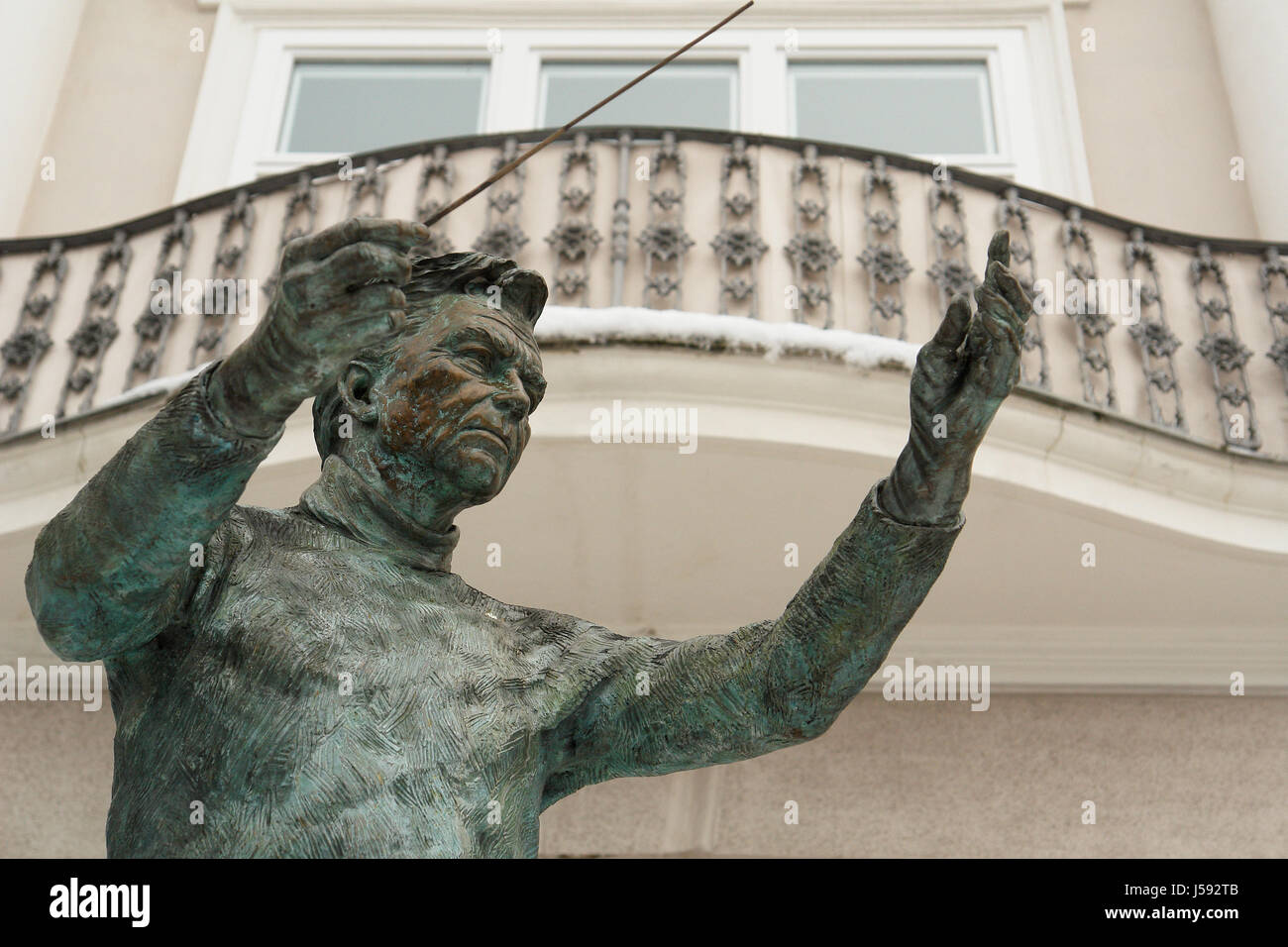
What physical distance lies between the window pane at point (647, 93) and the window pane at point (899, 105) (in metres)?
0.43

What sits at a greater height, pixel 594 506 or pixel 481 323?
pixel 594 506

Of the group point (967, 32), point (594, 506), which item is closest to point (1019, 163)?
point (967, 32)

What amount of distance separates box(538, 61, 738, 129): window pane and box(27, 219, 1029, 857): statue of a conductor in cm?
649

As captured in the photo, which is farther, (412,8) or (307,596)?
(412,8)

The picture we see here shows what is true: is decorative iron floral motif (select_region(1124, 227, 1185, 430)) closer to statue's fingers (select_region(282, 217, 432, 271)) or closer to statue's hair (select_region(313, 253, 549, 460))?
statue's hair (select_region(313, 253, 549, 460))

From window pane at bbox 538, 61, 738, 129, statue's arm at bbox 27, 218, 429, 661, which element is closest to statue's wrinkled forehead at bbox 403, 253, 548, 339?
statue's arm at bbox 27, 218, 429, 661

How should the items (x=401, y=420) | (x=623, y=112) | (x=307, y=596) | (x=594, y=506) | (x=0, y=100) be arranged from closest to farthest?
1. (x=307, y=596)
2. (x=401, y=420)
3. (x=594, y=506)
4. (x=0, y=100)
5. (x=623, y=112)

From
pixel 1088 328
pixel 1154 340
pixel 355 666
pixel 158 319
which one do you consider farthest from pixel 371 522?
pixel 1154 340

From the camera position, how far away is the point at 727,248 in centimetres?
545

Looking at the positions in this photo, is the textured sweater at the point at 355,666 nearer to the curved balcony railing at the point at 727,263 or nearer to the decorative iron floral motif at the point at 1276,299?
the curved balcony railing at the point at 727,263

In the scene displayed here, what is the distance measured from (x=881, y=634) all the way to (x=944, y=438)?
0.25 m

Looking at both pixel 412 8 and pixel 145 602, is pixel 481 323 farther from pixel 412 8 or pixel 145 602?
pixel 412 8

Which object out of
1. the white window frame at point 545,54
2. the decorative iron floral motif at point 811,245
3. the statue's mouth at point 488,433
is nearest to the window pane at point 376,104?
the white window frame at point 545,54
